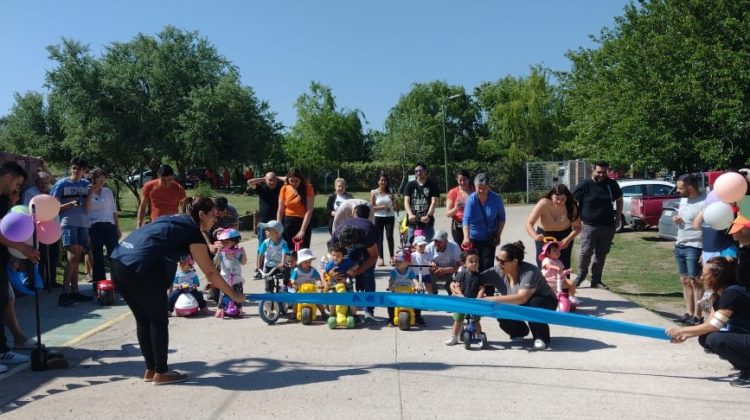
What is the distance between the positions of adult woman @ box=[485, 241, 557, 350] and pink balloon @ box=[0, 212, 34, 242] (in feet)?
14.3

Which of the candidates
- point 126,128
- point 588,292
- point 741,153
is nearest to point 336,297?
point 588,292

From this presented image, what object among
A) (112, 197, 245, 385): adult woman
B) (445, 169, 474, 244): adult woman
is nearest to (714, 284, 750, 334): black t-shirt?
(112, 197, 245, 385): adult woman

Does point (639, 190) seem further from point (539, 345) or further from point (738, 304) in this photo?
point (738, 304)

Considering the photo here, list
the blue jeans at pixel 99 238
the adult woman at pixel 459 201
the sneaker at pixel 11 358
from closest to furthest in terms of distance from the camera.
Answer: the sneaker at pixel 11 358 → the blue jeans at pixel 99 238 → the adult woman at pixel 459 201

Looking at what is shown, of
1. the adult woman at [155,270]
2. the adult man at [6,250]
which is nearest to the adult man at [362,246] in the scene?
the adult woman at [155,270]

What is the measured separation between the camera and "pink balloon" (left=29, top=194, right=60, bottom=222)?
6109 millimetres

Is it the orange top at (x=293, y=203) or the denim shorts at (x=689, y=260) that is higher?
the orange top at (x=293, y=203)

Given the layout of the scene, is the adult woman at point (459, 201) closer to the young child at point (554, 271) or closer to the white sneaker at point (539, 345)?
the young child at point (554, 271)

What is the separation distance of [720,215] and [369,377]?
374cm

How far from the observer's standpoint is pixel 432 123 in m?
64.6

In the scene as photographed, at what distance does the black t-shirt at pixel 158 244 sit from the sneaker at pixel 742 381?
4.50m

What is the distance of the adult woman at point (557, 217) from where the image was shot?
27.9 feet

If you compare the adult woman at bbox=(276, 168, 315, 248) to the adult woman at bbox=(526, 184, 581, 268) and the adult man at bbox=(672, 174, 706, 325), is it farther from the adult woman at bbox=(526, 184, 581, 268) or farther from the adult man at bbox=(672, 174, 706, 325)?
the adult man at bbox=(672, 174, 706, 325)

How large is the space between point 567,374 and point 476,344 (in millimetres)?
1127
